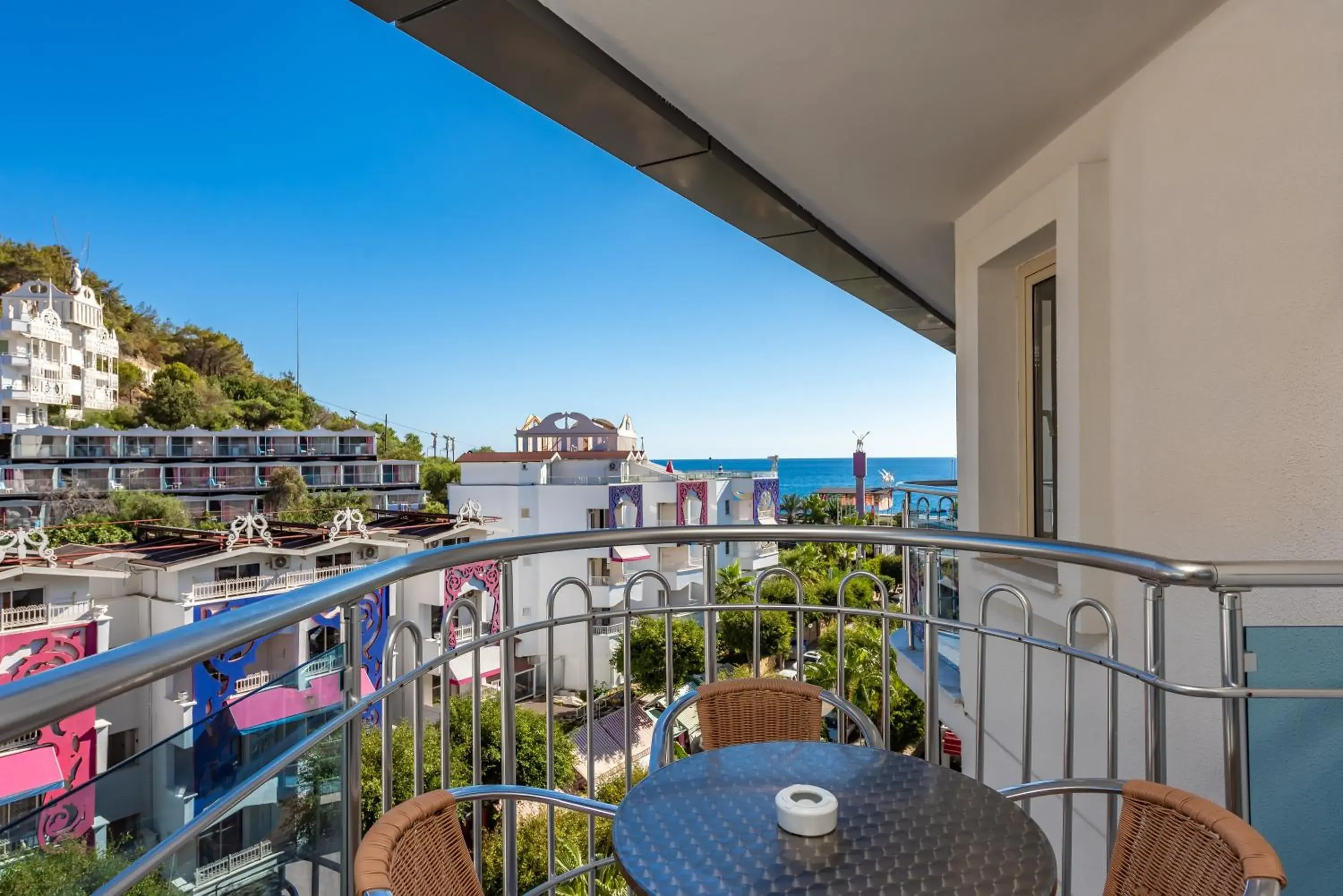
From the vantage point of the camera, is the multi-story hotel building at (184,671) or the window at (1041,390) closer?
the multi-story hotel building at (184,671)

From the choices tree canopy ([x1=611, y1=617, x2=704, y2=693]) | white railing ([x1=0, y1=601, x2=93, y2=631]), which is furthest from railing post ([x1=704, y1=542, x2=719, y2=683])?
white railing ([x1=0, y1=601, x2=93, y2=631])

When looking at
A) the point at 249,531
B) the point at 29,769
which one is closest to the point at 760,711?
the point at 29,769

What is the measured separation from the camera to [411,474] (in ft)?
131

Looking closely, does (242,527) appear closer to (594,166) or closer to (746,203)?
(746,203)

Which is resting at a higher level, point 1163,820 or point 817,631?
point 1163,820

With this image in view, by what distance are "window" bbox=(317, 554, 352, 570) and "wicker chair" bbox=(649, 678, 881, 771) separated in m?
25.0

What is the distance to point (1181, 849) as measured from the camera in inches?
42.1

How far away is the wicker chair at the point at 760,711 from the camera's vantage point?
1.83 meters

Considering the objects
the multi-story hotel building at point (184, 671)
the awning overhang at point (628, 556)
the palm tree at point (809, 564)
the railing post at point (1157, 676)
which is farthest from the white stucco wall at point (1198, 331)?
the awning overhang at point (628, 556)

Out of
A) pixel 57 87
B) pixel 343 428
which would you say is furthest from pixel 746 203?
pixel 57 87

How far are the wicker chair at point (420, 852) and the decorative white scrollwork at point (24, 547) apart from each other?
2287cm

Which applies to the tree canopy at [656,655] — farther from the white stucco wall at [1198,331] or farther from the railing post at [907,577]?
the white stucco wall at [1198,331]

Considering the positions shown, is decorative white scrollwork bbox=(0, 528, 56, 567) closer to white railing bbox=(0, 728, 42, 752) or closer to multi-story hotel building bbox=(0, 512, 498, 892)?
multi-story hotel building bbox=(0, 512, 498, 892)

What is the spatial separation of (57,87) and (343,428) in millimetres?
36565
